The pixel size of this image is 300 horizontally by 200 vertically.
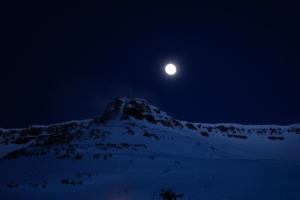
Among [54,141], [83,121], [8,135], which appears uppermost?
[83,121]

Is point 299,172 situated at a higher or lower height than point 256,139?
lower

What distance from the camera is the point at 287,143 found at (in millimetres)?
124750

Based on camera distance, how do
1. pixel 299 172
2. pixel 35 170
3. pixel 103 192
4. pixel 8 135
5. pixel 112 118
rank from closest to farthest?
pixel 103 192, pixel 299 172, pixel 35 170, pixel 112 118, pixel 8 135

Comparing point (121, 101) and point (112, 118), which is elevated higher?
point (121, 101)

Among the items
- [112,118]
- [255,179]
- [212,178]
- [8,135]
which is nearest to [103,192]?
[212,178]

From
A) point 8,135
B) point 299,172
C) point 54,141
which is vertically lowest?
point 299,172

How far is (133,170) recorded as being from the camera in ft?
72.3

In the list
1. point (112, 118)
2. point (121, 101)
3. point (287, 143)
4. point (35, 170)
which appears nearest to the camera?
point (35, 170)

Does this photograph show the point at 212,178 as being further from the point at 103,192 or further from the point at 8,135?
the point at 8,135

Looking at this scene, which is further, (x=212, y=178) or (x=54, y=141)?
(x=54, y=141)

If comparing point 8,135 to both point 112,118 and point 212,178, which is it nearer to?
point 112,118

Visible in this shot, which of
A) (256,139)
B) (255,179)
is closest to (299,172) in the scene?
(255,179)

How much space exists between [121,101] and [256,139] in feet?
301

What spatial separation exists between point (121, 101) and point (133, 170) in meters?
86.8
